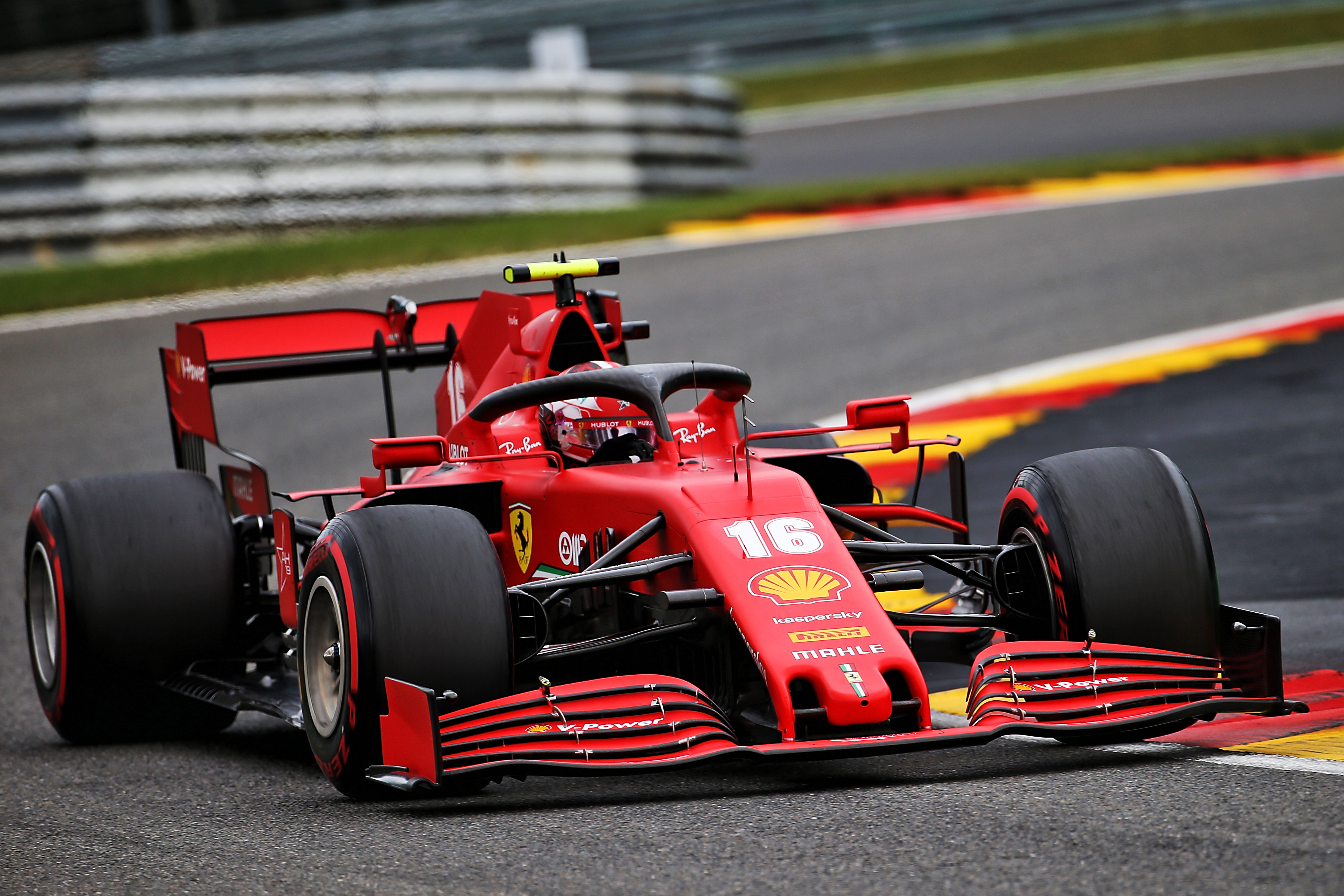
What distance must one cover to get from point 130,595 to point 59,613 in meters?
0.31

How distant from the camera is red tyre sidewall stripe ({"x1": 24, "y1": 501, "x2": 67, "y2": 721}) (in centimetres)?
670

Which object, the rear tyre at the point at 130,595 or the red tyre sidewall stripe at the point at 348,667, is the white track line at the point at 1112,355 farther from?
the red tyre sidewall stripe at the point at 348,667

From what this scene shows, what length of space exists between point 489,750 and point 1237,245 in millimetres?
11284

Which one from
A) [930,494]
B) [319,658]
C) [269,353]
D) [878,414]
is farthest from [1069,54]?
[319,658]

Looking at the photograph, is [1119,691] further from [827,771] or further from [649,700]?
[649,700]

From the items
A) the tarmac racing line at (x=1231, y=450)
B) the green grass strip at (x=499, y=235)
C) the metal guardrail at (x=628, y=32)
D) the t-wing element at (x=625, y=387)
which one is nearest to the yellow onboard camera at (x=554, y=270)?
the t-wing element at (x=625, y=387)

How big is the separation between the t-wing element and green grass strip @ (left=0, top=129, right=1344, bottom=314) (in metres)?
8.99

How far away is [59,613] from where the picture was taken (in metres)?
6.75

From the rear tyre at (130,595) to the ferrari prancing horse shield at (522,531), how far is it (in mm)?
1356

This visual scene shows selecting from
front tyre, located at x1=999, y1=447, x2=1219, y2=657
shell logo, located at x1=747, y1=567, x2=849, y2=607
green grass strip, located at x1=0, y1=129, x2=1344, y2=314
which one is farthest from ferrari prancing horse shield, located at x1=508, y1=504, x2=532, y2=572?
green grass strip, located at x1=0, y1=129, x2=1344, y2=314

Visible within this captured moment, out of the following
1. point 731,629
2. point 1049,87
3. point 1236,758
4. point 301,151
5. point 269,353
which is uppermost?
point 1049,87

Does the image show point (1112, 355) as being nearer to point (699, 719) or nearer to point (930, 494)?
point (930, 494)

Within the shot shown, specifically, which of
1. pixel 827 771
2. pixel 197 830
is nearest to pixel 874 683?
pixel 827 771

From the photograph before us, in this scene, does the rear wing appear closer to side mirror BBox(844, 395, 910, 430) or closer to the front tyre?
side mirror BBox(844, 395, 910, 430)
